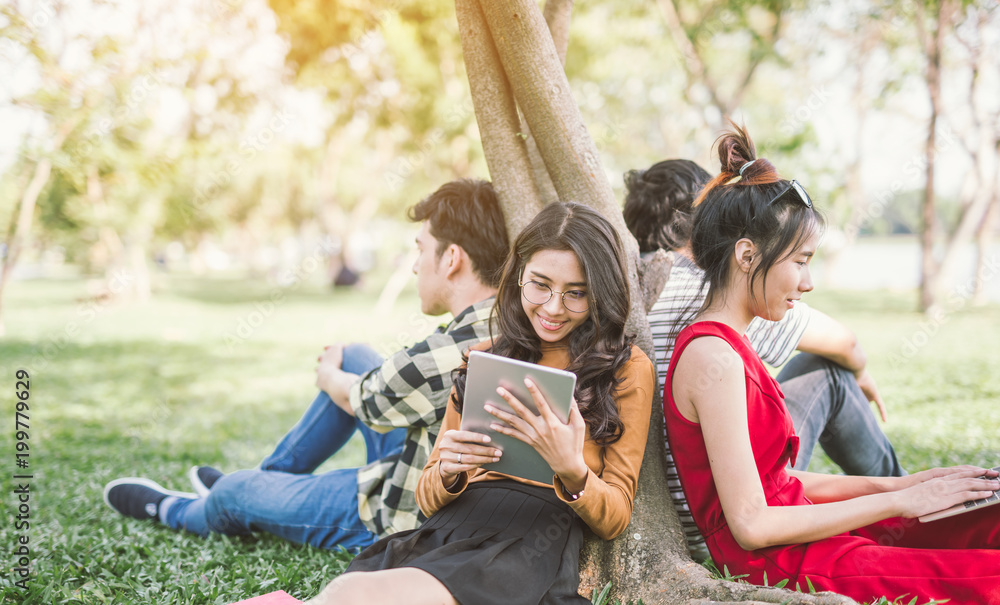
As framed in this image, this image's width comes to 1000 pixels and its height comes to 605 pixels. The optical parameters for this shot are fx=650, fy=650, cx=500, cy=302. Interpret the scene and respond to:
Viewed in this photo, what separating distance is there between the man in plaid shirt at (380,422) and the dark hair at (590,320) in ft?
1.25

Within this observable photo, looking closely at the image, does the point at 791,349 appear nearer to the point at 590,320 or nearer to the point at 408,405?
the point at 590,320

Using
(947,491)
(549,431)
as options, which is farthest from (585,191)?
(947,491)

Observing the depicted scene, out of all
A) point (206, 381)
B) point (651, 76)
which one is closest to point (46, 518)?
point (206, 381)

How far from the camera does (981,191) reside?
12836 millimetres

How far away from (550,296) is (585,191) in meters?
0.70

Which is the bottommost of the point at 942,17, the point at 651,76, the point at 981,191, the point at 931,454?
the point at 931,454

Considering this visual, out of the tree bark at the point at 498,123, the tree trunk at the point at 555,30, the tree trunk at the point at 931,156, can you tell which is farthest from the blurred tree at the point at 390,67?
the tree bark at the point at 498,123

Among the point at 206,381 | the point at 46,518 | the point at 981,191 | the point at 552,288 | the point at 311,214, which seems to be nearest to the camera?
the point at 552,288

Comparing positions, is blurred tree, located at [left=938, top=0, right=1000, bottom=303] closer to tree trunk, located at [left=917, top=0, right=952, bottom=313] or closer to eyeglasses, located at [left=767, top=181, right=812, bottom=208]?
tree trunk, located at [left=917, top=0, right=952, bottom=313]

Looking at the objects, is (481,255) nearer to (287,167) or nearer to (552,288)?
(552,288)

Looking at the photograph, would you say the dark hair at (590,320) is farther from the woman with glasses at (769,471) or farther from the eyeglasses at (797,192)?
the eyeglasses at (797,192)

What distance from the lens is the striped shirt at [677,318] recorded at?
2.40 m

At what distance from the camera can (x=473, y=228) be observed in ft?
8.98

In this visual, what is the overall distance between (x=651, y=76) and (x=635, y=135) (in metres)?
7.34
